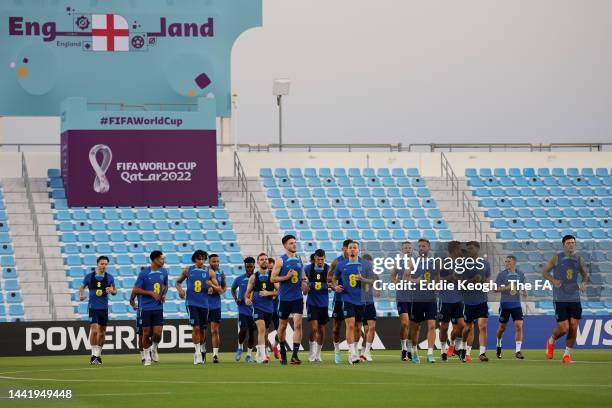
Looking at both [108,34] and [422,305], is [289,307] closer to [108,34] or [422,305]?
[422,305]

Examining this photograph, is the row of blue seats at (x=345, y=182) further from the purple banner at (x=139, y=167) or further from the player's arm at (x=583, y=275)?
the player's arm at (x=583, y=275)

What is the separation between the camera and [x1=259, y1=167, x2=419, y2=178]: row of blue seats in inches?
1719

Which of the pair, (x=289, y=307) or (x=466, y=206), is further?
(x=466, y=206)

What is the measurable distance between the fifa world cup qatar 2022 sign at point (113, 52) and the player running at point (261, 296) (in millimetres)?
15891

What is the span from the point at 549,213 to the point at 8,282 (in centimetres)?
1793

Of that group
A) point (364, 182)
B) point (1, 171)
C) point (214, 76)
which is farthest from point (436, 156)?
point (1, 171)

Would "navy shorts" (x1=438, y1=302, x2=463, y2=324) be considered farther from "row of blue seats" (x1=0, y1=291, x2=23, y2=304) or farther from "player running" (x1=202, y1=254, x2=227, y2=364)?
"row of blue seats" (x1=0, y1=291, x2=23, y2=304)

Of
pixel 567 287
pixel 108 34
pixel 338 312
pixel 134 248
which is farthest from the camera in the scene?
pixel 108 34

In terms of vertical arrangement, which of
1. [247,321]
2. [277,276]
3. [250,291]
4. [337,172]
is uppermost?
[337,172]

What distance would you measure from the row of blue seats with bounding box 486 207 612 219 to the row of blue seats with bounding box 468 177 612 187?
1.35 metres

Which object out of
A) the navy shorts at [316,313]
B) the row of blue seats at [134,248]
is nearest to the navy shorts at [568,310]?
the navy shorts at [316,313]

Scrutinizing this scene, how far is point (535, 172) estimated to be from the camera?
45156 millimetres

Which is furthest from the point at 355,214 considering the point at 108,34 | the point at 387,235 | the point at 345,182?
the point at 108,34

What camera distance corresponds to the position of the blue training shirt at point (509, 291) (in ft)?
91.3
